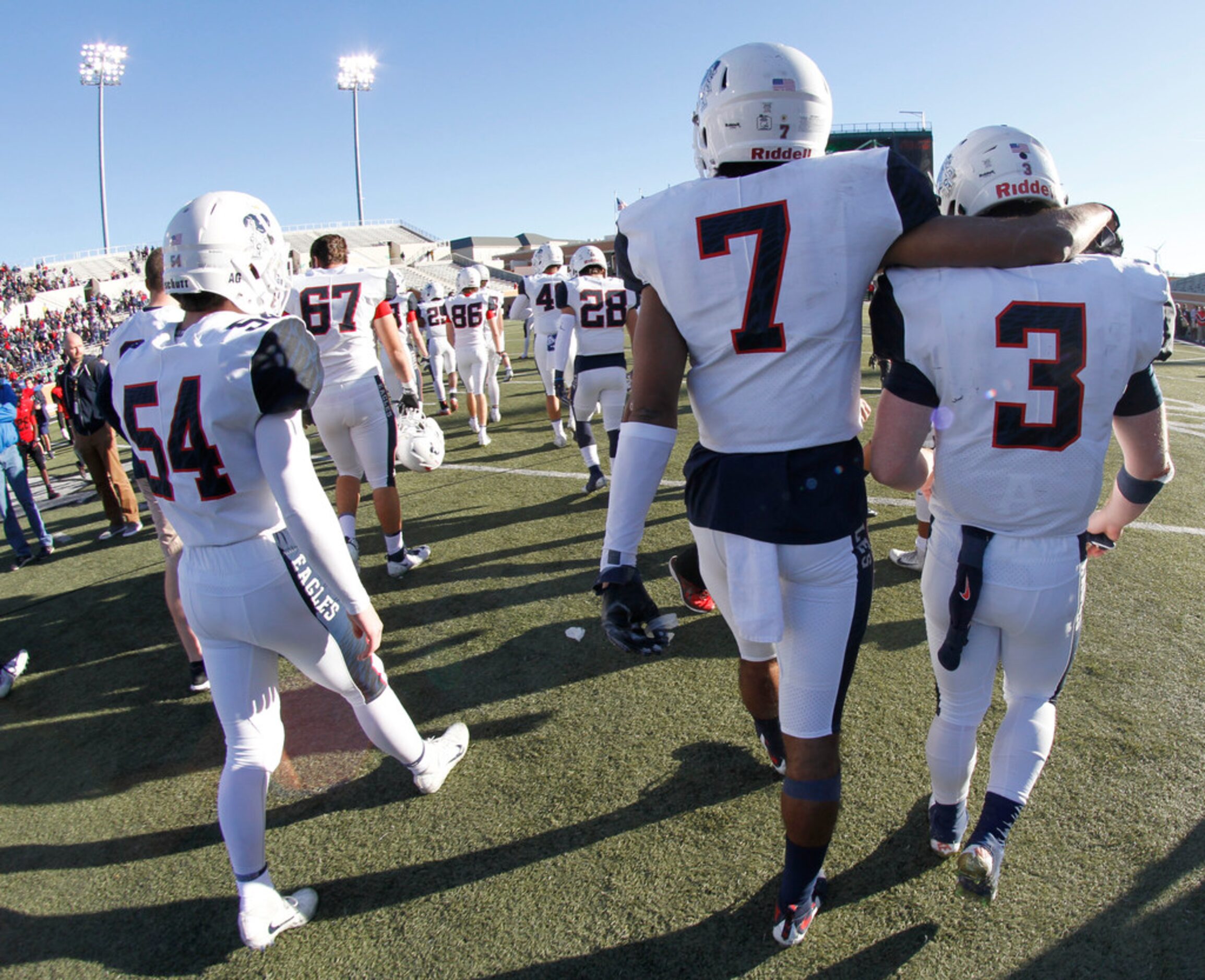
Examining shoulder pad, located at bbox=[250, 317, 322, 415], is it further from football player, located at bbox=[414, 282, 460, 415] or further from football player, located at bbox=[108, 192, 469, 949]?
football player, located at bbox=[414, 282, 460, 415]

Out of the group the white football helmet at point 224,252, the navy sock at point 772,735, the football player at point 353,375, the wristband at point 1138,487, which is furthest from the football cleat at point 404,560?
the wristband at point 1138,487

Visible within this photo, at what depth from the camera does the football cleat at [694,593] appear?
7.25ft

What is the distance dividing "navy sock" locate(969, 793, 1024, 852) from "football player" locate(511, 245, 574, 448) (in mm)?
6563

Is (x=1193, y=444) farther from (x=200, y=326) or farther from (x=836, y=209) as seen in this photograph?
(x=200, y=326)

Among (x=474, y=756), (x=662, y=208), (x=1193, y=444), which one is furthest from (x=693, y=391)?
(x=1193, y=444)

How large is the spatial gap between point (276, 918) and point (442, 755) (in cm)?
83

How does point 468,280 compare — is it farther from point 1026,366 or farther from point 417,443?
point 1026,366

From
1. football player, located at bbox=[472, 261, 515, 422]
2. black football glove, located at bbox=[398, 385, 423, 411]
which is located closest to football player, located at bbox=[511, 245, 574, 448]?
football player, located at bbox=[472, 261, 515, 422]

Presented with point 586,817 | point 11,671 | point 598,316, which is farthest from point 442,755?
point 598,316

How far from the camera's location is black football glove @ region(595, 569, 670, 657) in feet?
5.82

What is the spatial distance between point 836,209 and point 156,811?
3385mm

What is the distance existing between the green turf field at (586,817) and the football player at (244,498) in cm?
42

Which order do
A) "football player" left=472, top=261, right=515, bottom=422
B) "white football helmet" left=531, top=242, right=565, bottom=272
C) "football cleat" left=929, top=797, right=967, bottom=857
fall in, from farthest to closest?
"football player" left=472, top=261, right=515, bottom=422 → "white football helmet" left=531, top=242, right=565, bottom=272 → "football cleat" left=929, top=797, right=967, bottom=857

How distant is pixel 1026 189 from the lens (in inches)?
79.4
